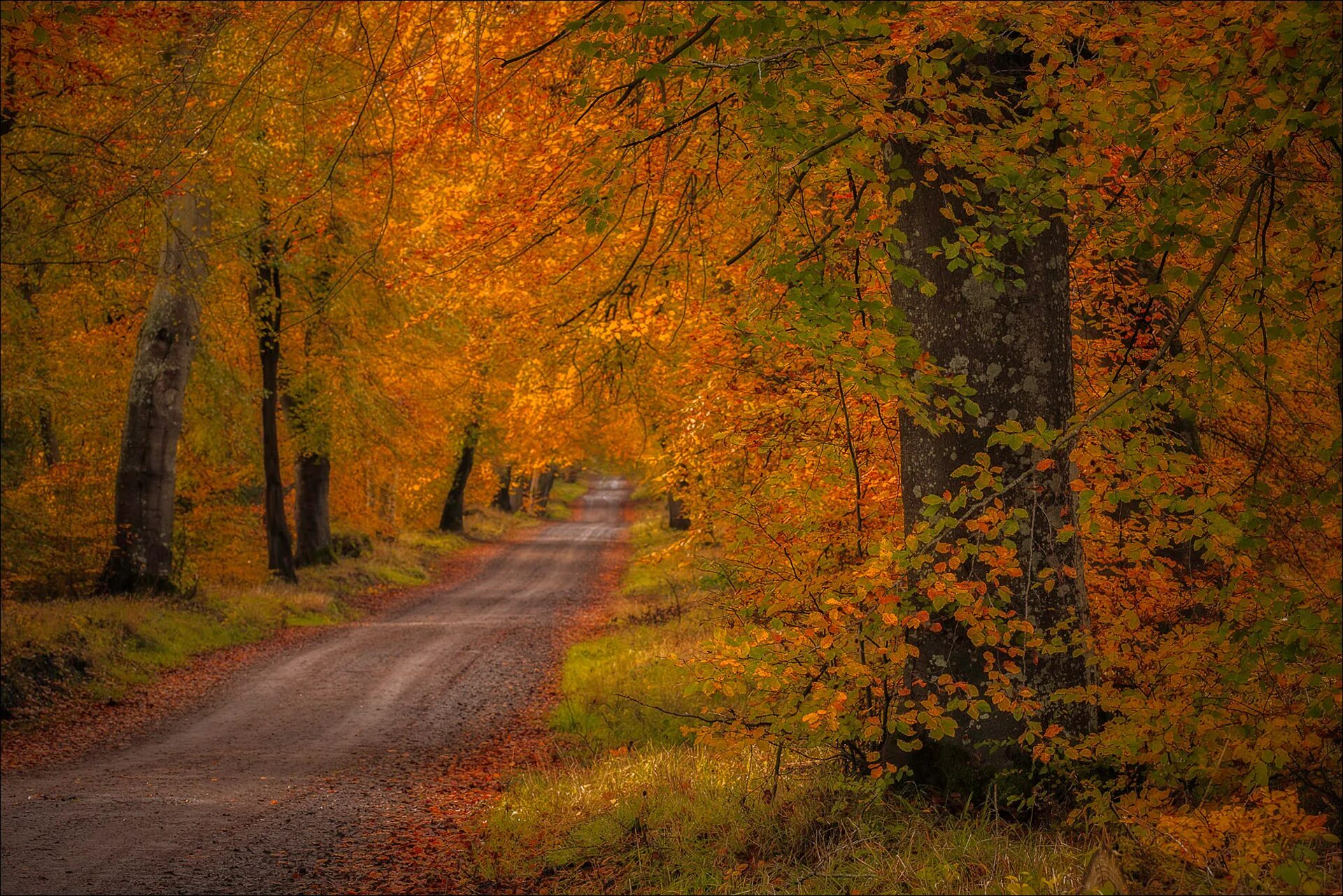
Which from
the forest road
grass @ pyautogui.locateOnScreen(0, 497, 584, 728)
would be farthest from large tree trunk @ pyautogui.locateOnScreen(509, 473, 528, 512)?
the forest road

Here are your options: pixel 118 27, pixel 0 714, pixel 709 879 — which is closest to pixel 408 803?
pixel 709 879

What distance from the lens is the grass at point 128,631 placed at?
12062 millimetres

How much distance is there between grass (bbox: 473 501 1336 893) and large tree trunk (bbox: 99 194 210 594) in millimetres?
9835

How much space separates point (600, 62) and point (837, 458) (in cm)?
341

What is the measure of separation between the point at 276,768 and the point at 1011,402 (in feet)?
25.4

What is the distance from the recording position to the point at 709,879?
5625 millimetres

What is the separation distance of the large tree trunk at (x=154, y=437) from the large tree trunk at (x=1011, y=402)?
1379 cm

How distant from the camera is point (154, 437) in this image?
54.2ft

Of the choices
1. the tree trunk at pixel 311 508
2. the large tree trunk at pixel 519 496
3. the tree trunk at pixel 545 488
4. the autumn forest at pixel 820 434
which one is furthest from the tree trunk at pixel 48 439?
the tree trunk at pixel 545 488

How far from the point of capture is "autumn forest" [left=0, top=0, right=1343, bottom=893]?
4.20 metres

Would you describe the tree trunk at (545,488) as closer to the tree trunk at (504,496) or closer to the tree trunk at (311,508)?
the tree trunk at (504,496)

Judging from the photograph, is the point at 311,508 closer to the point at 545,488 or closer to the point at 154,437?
the point at 154,437

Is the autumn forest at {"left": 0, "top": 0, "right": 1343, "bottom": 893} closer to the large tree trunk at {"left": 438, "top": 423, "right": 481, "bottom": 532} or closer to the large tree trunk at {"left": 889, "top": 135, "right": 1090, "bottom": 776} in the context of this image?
the large tree trunk at {"left": 889, "top": 135, "right": 1090, "bottom": 776}

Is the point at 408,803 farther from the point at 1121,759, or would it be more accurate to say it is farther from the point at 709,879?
the point at 1121,759
